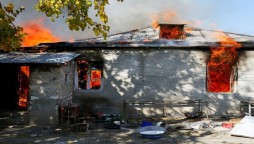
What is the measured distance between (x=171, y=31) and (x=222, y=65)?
3.50 m

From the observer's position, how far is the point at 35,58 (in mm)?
13898

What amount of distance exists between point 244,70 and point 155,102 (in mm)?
4854

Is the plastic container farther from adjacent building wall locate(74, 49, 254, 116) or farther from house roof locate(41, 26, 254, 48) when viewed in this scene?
house roof locate(41, 26, 254, 48)

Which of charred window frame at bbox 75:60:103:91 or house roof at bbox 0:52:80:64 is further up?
house roof at bbox 0:52:80:64

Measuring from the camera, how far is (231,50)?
15.9 meters

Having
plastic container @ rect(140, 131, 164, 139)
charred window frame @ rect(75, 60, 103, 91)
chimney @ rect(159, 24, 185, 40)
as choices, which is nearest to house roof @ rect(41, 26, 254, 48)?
chimney @ rect(159, 24, 185, 40)

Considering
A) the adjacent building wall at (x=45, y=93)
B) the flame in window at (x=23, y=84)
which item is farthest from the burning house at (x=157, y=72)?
the flame in window at (x=23, y=84)

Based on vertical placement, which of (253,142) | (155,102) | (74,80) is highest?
(74,80)

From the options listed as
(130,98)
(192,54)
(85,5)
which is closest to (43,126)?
(130,98)

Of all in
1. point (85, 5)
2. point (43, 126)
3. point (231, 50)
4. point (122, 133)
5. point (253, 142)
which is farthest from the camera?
point (231, 50)

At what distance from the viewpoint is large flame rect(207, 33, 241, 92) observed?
15.9 meters

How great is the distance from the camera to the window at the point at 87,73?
16656 millimetres

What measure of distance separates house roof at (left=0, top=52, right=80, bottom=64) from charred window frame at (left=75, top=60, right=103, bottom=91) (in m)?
2.20

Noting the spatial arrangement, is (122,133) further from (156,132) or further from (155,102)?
(155,102)
